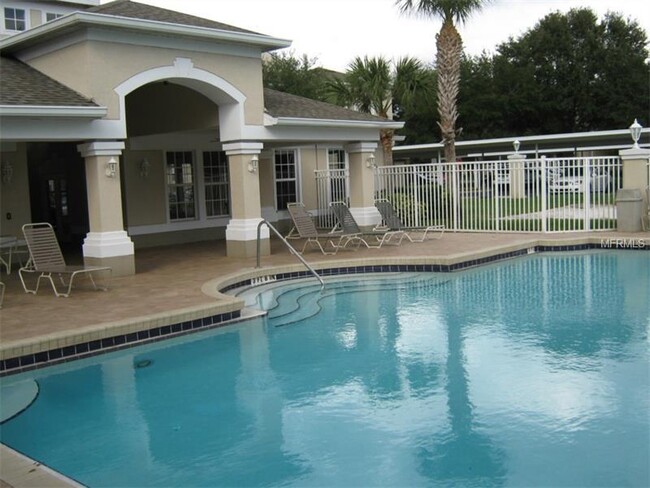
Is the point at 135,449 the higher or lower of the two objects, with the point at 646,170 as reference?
lower

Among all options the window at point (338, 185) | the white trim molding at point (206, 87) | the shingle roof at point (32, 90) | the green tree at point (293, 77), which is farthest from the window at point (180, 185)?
the green tree at point (293, 77)

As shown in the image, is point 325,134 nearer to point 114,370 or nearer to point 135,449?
point 114,370

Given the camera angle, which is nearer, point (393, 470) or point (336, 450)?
point (393, 470)

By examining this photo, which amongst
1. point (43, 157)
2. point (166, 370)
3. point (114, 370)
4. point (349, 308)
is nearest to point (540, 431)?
point (166, 370)

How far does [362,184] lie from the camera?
18.3 m

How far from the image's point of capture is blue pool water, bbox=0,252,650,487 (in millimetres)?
5098

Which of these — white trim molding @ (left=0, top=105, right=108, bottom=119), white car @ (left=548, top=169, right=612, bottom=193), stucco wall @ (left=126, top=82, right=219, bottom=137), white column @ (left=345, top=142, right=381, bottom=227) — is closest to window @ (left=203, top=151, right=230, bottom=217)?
stucco wall @ (left=126, top=82, right=219, bottom=137)

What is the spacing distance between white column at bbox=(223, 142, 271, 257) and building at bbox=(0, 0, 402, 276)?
3 cm

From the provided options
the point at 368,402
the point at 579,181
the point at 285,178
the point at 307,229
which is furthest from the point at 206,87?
the point at 579,181

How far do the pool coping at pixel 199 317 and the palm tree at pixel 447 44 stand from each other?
7.40m

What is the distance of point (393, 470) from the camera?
5.02m

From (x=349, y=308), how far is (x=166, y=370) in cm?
378

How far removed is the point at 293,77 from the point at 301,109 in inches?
729

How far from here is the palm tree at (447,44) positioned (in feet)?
69.6
